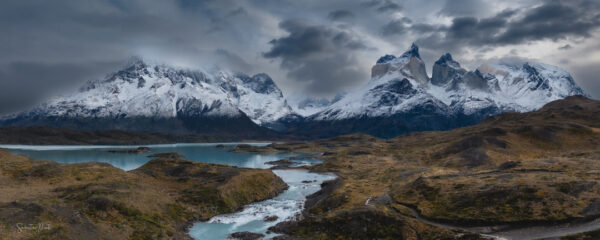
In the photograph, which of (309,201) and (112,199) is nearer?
(112,199)

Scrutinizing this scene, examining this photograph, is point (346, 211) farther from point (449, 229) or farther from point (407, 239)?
point (449, 229)

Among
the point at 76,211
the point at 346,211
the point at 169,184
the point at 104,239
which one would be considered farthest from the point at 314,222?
the point at 169,184

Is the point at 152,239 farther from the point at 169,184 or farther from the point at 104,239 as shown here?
the point at 169,184

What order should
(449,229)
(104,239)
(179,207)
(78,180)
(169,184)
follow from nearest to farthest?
(104,239) < (449,229) < (179,207) < (78,180) < (169,184)

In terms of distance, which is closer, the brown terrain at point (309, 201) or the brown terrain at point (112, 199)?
the brown terrain at point (112, 199)

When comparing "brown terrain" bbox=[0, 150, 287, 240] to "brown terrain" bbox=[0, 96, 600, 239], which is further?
"brown terrain" bbox=[0, 96, 600, 239]

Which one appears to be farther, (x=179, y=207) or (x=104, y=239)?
(x=179, y=207)

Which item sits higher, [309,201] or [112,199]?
[112,199]

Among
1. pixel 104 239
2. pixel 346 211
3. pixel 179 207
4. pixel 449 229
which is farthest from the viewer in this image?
pixel 179 207

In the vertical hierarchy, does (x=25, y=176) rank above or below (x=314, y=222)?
above
